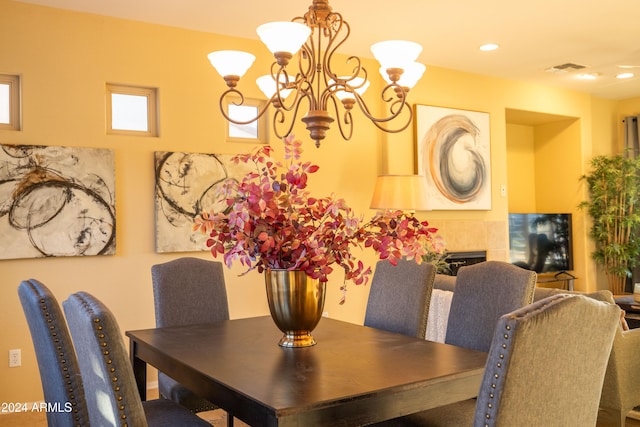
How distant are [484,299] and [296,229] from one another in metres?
0.97

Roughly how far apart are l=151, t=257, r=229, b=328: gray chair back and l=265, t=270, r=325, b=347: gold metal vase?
949 mm

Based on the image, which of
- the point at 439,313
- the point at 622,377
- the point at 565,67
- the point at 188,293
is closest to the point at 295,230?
the point at 188,293

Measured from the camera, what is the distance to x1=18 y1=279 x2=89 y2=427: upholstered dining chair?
1.98 meters

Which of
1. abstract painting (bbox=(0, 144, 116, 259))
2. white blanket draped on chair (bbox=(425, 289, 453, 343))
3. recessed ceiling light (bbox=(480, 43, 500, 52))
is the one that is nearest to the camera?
white blanket draped on chair (bbox=(425, 289, 453, 343))

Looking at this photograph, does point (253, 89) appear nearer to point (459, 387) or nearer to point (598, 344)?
point (459, 387)

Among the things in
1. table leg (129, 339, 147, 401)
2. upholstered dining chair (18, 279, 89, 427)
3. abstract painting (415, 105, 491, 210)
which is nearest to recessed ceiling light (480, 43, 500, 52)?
abstract painting (415, 105, 491, 210)

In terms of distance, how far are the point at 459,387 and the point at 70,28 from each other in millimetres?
3641

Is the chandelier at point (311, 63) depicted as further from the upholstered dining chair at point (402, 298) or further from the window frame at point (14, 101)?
the window frame at point (14, 101)

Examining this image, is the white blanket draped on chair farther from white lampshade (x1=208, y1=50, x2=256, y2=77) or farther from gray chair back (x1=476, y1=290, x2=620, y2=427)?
gray chair back (x1=476, y1=290, x2=620, y2=427)

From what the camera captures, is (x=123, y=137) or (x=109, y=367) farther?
(x=123, y=137)

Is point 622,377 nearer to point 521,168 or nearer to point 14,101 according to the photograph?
point 14,101

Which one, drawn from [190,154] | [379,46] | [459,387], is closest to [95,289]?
[190,154]

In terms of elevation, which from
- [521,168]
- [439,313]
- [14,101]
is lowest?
[439,313]

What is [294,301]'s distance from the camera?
7.32ft
